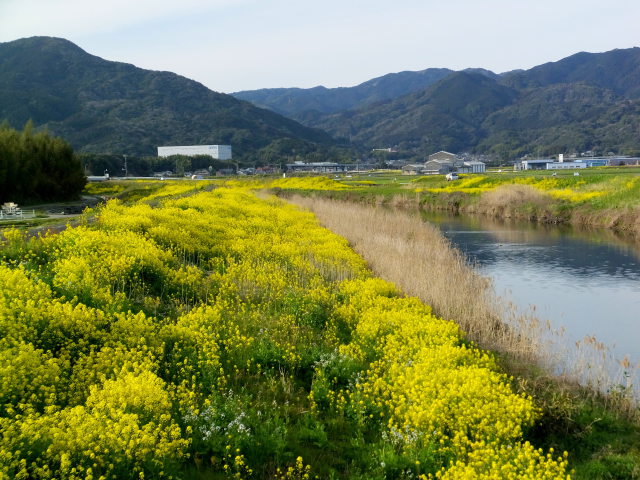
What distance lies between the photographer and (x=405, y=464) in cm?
646

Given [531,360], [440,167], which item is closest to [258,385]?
[531,360]

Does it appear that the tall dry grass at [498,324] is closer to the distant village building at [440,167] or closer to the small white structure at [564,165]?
the distant village building at [440,167]

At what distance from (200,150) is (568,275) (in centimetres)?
15301

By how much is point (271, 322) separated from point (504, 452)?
5006mm

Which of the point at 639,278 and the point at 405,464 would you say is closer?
the point at 405,464

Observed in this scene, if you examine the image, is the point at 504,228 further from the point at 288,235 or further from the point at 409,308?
the point at 409,308

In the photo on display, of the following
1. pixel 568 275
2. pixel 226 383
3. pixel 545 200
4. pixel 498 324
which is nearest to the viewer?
pixel 226 383

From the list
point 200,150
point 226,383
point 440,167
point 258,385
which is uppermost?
point 200,150

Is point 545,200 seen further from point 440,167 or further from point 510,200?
point 440,167

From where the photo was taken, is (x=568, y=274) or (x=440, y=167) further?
(x=440, y=167)

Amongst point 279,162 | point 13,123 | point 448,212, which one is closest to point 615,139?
point 279,162

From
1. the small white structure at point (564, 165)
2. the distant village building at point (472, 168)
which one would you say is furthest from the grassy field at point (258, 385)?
the small white structure at point (564, 165)

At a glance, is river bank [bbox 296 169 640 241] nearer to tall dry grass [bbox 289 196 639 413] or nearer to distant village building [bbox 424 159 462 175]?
tall dry grass [bbox 289 196 639 413]

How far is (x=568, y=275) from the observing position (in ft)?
71.7
